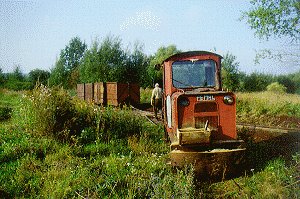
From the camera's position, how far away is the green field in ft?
16.5

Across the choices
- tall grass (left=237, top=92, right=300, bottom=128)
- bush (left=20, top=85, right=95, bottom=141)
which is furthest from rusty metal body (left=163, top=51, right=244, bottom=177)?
tall grass (left=237, top=92, right=300, bottom=128)

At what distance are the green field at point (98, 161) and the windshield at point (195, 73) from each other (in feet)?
6.21

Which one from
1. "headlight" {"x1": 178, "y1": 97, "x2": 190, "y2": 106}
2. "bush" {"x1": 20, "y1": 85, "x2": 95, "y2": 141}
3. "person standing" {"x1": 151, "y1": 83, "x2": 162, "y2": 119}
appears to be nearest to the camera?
"headlight" {"x1": 178, "y1": 97, "x2": 190, "y2": 106}

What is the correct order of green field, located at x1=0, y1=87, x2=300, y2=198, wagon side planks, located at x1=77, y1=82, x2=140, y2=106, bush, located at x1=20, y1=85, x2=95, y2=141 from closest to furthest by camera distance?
green field, located at x1=0, y1=87, x2=300, y2=198 → bush, located at x1=20, y1=85, x2=95, y2=141 → wagon side planks, located at x1=77, y1=82, x2=140, y2=106

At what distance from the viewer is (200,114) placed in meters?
6.34

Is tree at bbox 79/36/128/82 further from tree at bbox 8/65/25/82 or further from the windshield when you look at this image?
the windshield

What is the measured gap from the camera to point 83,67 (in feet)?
124

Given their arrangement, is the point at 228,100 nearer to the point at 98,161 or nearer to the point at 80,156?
the point at 98,161

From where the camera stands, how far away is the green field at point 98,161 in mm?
5020

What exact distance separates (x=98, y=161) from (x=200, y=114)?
2.50 m

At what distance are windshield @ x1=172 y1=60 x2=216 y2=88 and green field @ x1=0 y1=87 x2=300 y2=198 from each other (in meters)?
1.89

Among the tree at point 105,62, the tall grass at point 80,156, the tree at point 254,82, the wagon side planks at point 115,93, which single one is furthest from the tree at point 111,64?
the tall grass at point 80,156

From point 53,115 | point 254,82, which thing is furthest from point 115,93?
point 254,82

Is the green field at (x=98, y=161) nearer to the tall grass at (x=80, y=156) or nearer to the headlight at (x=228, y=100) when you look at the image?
the tall grass at (x=80, y=156)
